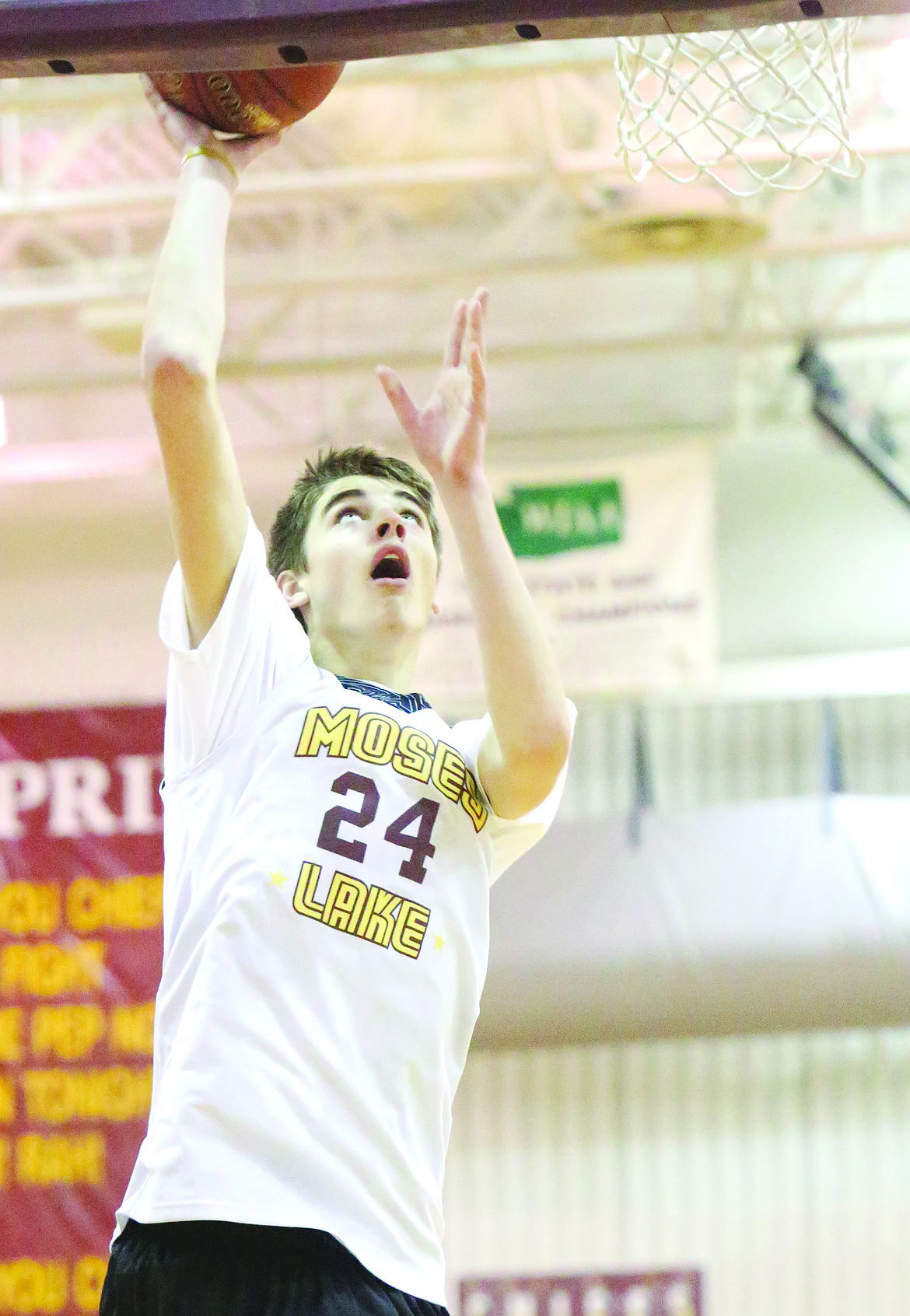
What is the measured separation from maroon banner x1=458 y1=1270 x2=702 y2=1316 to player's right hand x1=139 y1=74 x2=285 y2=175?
24.8ft

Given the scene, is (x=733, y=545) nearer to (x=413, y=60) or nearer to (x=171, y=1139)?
(x=413, y=60)

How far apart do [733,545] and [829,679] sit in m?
1.10

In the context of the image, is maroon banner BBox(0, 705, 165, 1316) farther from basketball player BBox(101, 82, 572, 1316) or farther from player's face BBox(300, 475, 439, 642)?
basketball player BBox(101, 82, 572, 1316)

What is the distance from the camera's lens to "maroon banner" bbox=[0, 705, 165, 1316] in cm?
779

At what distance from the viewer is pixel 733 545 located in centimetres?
945

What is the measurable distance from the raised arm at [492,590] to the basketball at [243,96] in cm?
40

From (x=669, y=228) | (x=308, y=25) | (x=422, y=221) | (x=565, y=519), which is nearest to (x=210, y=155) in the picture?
(x=308, y=25)

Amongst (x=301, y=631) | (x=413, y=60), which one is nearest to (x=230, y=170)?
(x=301, y=631)

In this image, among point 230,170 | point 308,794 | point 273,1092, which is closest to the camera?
point 273,1092

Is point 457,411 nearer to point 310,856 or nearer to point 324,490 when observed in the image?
point 324,490

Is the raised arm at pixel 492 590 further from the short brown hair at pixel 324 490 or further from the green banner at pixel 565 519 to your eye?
the green banner at pixel 565 519

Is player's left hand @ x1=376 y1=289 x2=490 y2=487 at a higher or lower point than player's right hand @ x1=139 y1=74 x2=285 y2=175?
lower

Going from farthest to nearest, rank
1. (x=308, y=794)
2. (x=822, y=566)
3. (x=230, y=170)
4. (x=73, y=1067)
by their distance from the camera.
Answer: (x=822, y=566) → (x=73, y=1067) → (x=230, y=170) → (x=308, y=794)

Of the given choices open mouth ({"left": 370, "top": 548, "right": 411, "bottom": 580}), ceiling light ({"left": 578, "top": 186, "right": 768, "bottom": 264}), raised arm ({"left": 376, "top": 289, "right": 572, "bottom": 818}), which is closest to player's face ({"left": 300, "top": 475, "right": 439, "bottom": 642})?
open mouth ({"left": 370, "top": 548, "right": 411, "bottom": 580})
